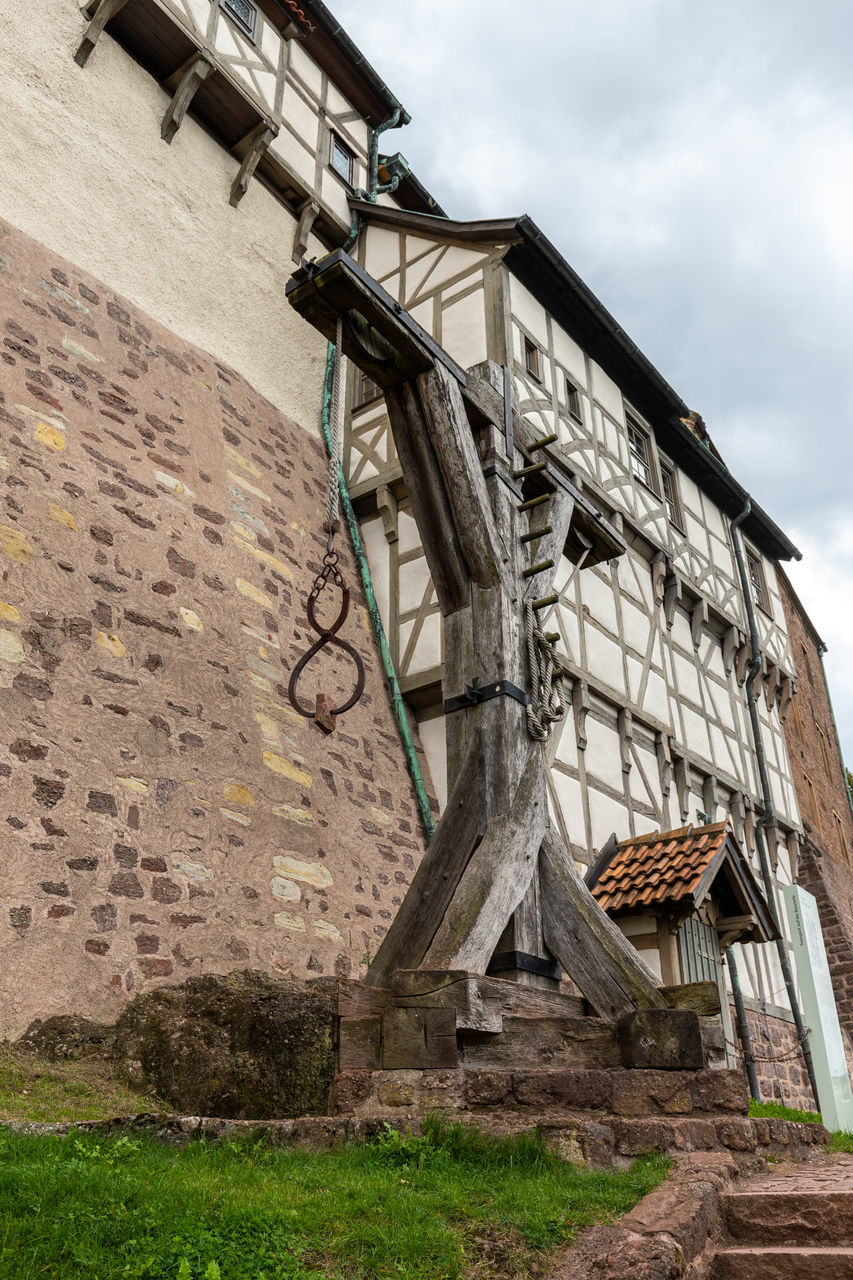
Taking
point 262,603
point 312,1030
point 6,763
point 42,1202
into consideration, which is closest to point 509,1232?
point 42,1202

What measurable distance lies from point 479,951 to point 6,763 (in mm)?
2829

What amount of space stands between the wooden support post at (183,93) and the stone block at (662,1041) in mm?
8965

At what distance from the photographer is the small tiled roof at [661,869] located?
770 cm

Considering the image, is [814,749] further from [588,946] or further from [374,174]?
Result: [588,946]

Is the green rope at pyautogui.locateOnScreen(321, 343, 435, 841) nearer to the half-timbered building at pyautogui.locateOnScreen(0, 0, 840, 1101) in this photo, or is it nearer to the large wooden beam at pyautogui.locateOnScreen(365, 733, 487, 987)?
the half-timbered building at pyautogui.locateOnScreen(0, 0, 840, 1101)

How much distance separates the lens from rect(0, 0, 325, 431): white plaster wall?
321 inches

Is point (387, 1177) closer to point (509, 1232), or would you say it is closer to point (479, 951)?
point (509, 1232)

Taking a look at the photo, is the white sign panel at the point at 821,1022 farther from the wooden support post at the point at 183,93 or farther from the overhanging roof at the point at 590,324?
the wooden support post at the point at 183,93

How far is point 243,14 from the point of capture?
10.8 metres

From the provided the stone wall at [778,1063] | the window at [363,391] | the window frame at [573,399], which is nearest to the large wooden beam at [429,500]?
the window at [363,391]

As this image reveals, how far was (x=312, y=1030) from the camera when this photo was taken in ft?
13.4

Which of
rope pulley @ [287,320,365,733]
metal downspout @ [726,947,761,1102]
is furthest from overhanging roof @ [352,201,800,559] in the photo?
metal downspout @ [726,947,761,1102]

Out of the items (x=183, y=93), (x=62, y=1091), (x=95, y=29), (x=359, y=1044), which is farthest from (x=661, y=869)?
(x=95, y=29)

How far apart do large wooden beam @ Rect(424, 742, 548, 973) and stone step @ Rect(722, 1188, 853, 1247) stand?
51.2 inches
